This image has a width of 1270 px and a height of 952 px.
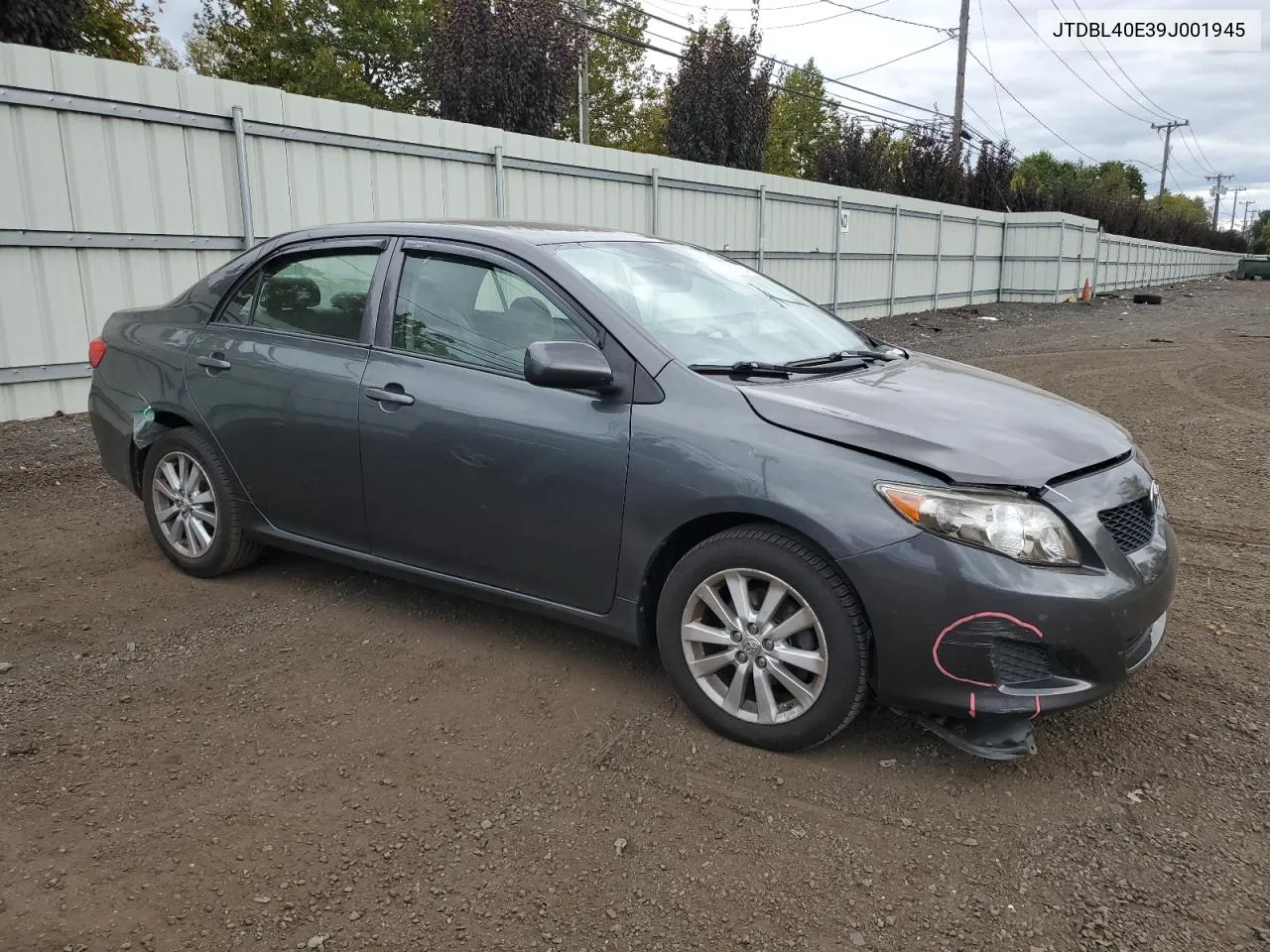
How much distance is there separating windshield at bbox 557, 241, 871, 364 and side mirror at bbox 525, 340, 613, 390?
0.96 ft

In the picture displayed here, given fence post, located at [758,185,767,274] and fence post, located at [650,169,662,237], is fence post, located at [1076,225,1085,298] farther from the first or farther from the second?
fence post, located at [650,169,662,237]

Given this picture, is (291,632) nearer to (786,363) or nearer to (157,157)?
(786,363)

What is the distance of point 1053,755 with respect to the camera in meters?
3.06

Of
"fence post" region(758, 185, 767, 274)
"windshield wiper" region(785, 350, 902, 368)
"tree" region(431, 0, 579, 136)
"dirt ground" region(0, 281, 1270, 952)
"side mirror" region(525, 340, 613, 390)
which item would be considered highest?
"tree" region(431, 0, 579, 136)

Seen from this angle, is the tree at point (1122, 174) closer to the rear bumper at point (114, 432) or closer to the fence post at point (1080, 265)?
the fence post at point (1080, 265)

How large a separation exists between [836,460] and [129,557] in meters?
3.78

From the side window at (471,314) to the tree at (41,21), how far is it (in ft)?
28.9

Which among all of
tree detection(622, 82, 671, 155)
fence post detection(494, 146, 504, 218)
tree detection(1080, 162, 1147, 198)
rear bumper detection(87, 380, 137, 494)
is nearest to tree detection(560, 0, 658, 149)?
tree detection(622, 82, 671, 155)

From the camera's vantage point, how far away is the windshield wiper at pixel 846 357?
11.8 feet

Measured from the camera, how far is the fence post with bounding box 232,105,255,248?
857cm

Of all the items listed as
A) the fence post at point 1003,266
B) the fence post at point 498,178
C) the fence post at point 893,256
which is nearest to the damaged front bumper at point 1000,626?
the fence post at point 498,178

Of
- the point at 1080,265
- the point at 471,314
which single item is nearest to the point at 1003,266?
the point at 1080,265

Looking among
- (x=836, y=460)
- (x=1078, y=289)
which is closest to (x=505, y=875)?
(x=836, y=460)

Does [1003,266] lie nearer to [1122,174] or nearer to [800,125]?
[800,125]
